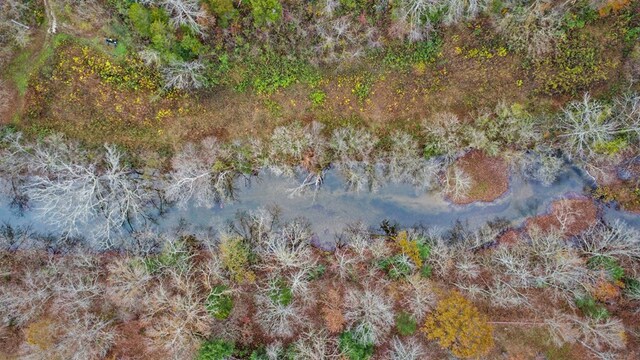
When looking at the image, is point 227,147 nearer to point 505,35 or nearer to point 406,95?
point 406,95

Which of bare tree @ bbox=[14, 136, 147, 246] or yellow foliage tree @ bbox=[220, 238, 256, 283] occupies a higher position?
bare tree @ bbox=[14, 136, 147, 246]

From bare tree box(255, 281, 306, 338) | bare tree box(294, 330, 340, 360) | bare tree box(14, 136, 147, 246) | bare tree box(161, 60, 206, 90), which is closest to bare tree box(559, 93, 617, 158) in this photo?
bare tree box(294, 330, 340, 360)

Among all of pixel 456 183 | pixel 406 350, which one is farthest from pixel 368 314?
pixel 456 183

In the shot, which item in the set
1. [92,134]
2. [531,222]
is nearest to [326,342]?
[531,222]

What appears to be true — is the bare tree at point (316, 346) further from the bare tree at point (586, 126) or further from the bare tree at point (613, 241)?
the bare tree at point (586, 126)

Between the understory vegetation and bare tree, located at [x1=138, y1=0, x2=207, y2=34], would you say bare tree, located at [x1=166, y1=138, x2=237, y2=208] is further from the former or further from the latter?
bare tree, located at [x1=138, y1=0, x2=207, y2=34]

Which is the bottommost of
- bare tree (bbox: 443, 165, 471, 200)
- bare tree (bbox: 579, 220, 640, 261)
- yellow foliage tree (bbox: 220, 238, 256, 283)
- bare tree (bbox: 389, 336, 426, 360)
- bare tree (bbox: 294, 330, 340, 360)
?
bare tree (bbox: 389, 336, 426, 360)
